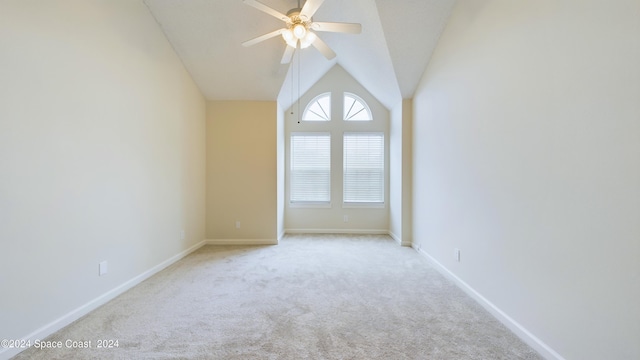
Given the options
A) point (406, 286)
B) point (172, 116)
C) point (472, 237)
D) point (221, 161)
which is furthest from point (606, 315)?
point (221, 161)

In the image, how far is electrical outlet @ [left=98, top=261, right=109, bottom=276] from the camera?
→ 100.0 inches

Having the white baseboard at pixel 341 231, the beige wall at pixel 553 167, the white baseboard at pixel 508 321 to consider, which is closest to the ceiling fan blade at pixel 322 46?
the beige wall at pixel 553 167

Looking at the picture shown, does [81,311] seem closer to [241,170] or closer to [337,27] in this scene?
[241,170]

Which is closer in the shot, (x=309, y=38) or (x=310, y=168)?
(x=309, y=38)

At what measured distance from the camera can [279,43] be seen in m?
3.89

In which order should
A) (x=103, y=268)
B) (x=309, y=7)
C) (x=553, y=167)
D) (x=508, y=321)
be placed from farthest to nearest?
(x=103, y=268) < (x=309, y=7) < (x=508, y=321) < (x=553, y=167)

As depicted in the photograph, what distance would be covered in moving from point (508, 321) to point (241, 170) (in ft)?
13.3

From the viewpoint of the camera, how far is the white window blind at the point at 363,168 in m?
5.79

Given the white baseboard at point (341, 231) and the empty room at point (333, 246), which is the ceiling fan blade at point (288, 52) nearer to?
the empty room at point (333, 246)

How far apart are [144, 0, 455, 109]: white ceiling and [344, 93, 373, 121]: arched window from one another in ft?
2.55

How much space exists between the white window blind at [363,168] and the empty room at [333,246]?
1.11m

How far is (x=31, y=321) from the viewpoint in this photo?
1922 millimetres

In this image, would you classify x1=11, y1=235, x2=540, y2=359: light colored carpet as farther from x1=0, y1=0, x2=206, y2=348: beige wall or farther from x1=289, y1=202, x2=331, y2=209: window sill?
x1=289, y1=202, x2=331, y2=209: window sill

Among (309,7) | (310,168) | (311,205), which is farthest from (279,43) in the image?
(311,205)
